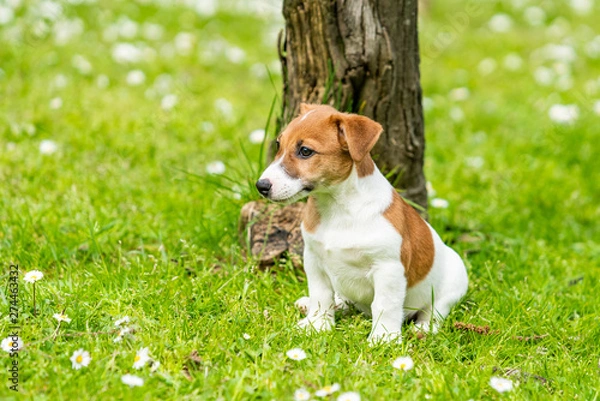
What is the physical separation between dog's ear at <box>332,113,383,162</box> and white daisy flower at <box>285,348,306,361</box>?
2.94 ft

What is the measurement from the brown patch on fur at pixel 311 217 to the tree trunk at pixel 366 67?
1.01 m

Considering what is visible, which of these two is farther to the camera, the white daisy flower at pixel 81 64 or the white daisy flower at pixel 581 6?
the white daisy flower at pixel 581 6

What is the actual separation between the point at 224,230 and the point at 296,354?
61.3 inches

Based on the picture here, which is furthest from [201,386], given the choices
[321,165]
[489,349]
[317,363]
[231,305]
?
[489,349]

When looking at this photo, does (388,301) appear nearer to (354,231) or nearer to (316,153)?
(354,231)

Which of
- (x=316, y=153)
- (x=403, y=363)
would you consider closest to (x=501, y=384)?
(x=403, y=363)

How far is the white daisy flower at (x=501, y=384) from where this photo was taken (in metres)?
3.01

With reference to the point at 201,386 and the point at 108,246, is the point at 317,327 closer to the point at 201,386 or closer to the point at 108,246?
the point at 201,386

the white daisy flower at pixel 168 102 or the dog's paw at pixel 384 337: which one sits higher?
the white daisy flower at pixel 168 102

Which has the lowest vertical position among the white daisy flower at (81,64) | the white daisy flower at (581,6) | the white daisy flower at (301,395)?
the white daisy flower at (581,6)

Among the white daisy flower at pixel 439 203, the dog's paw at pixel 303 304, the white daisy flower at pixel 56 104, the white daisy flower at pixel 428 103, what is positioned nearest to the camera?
the dog's paw at pixel 303 304

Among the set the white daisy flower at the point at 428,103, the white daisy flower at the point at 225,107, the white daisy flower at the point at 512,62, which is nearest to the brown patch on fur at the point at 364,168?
the white daisy flower at the point at 225,107

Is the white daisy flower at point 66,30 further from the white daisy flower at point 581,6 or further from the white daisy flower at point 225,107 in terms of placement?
the white daisy flower at point 581,6

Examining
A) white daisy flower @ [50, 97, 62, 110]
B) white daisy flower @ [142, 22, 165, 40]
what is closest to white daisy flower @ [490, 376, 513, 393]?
white daisy flower @ [50, 97, 62, 110]
